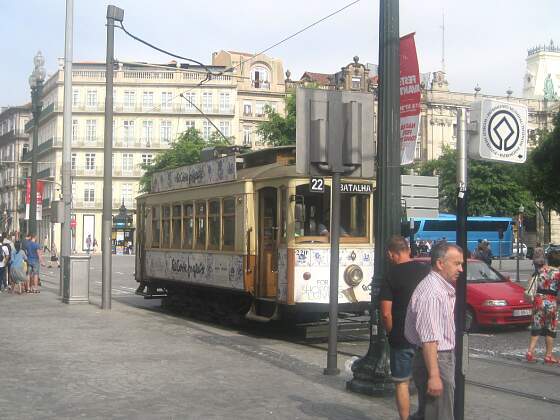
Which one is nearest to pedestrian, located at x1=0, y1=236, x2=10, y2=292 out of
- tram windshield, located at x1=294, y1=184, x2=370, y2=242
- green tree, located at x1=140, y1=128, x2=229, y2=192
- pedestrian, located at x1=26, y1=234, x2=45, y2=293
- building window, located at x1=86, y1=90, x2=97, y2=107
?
pedestrian, located at x1=26, y1=234, x2=45, y2=293

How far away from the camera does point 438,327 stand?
18.2 feet

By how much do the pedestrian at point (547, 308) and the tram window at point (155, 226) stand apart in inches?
390

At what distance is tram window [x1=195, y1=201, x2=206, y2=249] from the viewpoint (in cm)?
1628

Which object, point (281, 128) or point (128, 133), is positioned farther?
point (128, 133)

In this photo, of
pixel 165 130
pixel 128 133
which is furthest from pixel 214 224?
pixel 128 133

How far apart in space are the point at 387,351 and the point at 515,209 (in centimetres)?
5597

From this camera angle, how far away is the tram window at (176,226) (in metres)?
17.7

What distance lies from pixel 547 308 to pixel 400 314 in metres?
5.62

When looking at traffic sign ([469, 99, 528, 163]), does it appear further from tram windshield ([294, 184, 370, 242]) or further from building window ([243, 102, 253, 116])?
building window ([243, 102, 253, 116])

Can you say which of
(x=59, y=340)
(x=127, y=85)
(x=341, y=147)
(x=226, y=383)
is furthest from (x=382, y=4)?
(x=127, y=85)

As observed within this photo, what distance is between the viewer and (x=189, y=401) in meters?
8.16

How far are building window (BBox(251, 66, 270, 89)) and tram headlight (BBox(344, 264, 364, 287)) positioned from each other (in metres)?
71.1

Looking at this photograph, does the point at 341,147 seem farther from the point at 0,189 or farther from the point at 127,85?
→ the point at 0,189

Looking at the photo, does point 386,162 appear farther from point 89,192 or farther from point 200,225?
point 89,192
